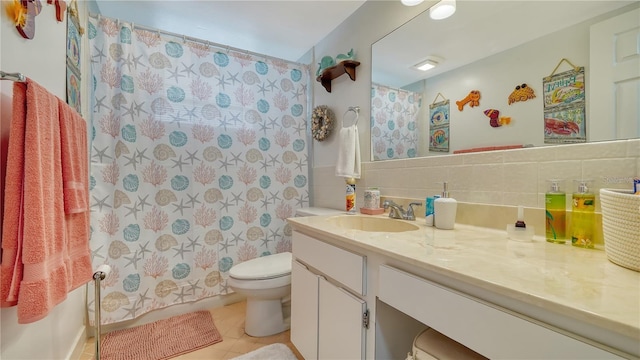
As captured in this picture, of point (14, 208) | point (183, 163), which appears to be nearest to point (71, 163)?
point (14, 208)

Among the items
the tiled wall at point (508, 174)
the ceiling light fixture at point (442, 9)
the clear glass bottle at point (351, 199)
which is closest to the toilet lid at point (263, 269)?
the clear glass bottle at point (351, 199)

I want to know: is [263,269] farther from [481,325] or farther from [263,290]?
[481,325]

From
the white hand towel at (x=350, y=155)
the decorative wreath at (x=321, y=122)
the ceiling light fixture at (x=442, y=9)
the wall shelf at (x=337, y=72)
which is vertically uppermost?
the ceiling light fixture at (x=442, y=9)

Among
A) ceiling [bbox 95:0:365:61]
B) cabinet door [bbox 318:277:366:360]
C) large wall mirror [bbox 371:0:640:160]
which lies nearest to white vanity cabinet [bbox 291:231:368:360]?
cabinet door [bbox 318:277:366:360]

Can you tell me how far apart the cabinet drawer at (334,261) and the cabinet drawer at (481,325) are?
0.15m

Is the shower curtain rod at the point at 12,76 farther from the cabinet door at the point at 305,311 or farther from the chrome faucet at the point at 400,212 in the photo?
the chrome faucet at the point at 400,212

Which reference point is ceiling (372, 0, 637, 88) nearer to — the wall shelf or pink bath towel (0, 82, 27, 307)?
the wall shelf

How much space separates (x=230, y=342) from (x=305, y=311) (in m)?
0.69

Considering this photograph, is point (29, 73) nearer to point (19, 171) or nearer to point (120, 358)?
point (19, 171)

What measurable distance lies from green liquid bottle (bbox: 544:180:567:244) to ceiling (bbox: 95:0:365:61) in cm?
159

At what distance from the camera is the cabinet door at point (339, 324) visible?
2.93ft

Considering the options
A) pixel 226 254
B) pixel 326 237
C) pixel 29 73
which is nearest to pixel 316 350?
pixel 326 237

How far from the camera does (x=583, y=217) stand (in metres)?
0.77

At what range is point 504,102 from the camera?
1.04m
